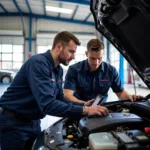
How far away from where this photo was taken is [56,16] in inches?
569

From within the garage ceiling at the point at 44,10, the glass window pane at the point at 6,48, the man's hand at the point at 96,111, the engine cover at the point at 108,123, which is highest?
the garage ceiling at the point at 44,10

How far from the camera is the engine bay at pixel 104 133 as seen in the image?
1088 millimetres

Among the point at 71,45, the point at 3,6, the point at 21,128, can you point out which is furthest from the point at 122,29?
the point at 3,6

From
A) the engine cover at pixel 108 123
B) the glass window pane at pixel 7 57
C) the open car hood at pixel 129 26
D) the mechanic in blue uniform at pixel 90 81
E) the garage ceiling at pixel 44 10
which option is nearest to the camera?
the open car hood at pixel 129 26

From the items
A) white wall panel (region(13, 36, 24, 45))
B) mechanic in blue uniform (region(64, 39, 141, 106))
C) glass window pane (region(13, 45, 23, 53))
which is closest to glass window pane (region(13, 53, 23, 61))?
glass window pane (region(13, 45, 23, 53))

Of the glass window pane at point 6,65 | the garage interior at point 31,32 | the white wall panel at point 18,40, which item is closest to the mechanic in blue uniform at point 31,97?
the garage interior at point 31,32

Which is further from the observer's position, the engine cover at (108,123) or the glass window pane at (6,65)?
the glass window pane at (6,65)

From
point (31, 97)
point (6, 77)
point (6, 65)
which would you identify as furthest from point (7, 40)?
point (31, 97)

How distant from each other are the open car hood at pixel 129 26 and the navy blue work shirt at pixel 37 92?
21.1 inches

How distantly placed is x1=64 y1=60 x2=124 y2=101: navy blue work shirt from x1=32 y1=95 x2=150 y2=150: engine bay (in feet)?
2.67

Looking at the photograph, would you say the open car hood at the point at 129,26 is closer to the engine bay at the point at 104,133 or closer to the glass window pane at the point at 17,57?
the engine bay at the point at 104,133

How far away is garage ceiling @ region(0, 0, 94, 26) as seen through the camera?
11.1m

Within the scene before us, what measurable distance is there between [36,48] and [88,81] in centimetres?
1267

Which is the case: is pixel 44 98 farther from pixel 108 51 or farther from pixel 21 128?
pixel 108 51
